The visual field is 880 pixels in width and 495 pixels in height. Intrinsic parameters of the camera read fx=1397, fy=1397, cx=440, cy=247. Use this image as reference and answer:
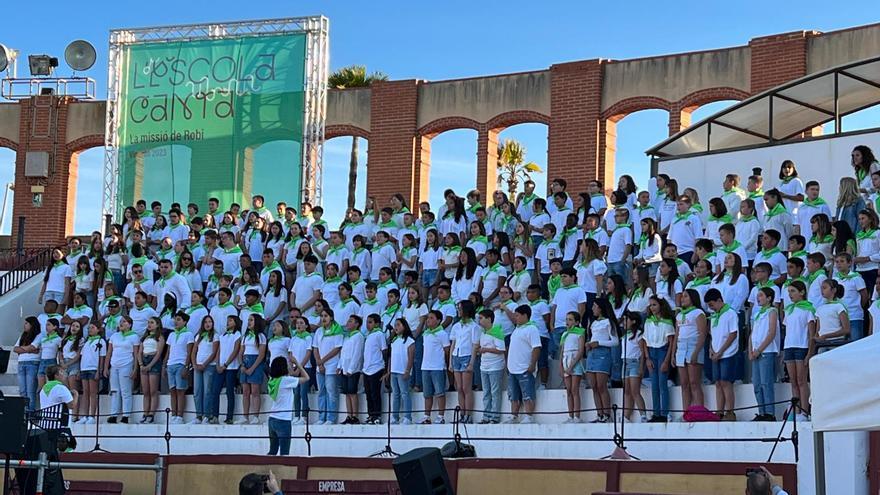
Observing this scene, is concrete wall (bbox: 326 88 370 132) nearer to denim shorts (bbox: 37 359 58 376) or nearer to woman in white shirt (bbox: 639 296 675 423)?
denim shorts (bbox: 37 359 58 376)

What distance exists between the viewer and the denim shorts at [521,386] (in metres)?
19.2

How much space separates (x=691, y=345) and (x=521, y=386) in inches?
108

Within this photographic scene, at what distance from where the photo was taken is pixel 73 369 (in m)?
24.2

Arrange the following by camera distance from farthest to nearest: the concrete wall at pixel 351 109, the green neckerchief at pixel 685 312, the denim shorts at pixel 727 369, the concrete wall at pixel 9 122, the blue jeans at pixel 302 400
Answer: the concrete wall at pixel 9 122 → the concrete wall at pixel 351 109 → the blue jeans at pixel 302 400 → the green neckerchief at pixel 685 312 → the denim shorts at pixel 727 369

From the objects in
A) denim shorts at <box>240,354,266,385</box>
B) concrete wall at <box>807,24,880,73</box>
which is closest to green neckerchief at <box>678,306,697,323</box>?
denim shorts at <box>240,354,266,385</box>

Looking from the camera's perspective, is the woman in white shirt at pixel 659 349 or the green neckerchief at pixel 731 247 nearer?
the woman in white shirt at pixel 659 349

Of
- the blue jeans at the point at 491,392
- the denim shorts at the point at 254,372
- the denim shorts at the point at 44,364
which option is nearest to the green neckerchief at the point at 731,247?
the blue jeans at the point at 491,392

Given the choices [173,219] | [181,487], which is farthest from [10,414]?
[173,219]

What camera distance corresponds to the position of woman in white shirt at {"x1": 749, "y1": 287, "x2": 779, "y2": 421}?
1684 cm

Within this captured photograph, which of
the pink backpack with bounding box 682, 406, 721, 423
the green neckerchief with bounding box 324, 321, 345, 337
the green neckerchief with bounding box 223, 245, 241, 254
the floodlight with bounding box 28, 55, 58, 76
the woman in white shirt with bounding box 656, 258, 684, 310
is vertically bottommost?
the pink backpack with bounding box 682, 406, 721, 423

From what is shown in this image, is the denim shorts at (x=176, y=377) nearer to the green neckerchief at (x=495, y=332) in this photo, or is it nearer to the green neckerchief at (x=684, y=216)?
the green neckerchief at (x=495, y=332)

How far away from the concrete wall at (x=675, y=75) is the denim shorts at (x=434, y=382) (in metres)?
11.8

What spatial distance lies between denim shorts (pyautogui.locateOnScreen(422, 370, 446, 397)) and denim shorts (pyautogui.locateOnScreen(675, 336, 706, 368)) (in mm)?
3922

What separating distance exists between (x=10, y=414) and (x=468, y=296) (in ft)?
28.1
